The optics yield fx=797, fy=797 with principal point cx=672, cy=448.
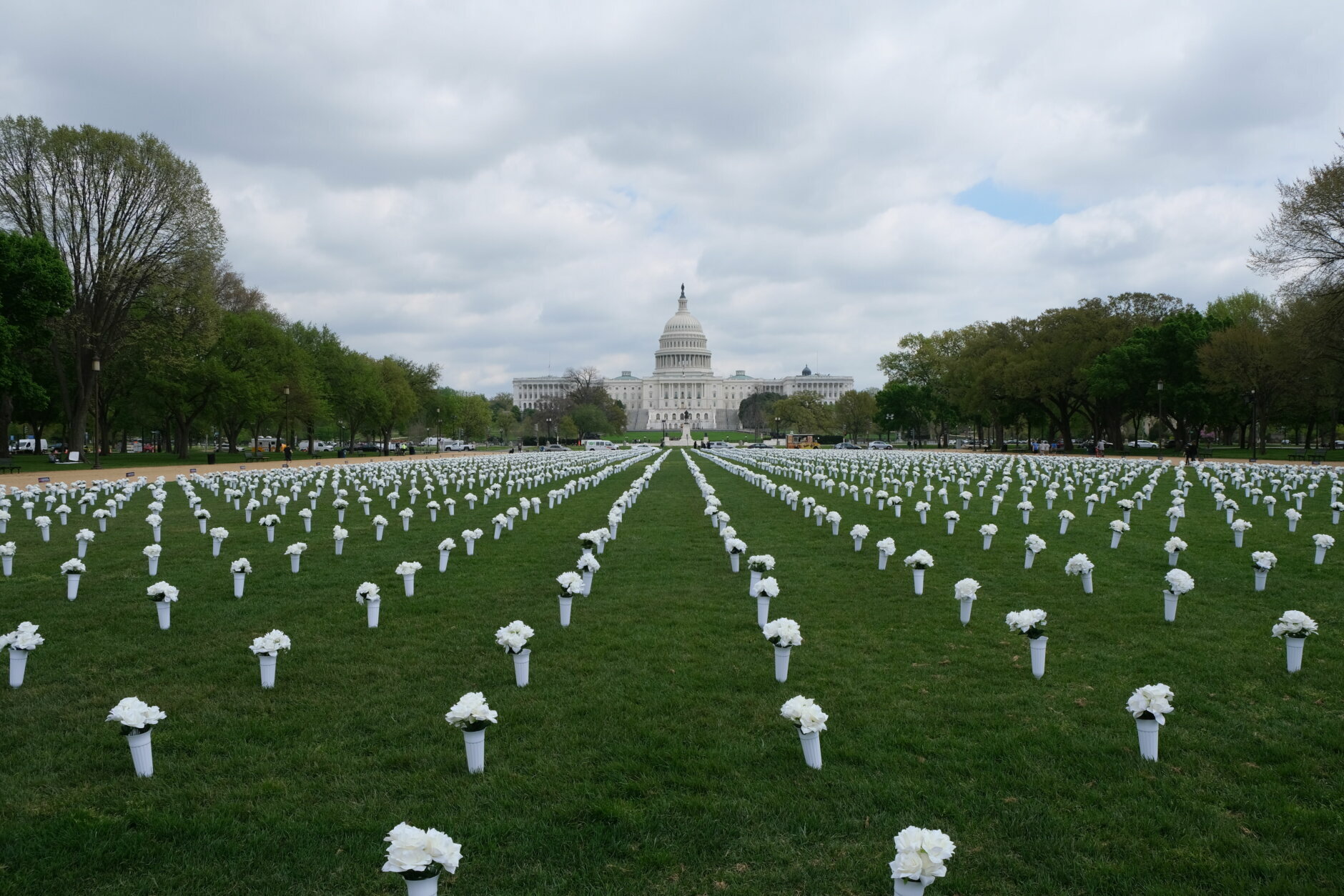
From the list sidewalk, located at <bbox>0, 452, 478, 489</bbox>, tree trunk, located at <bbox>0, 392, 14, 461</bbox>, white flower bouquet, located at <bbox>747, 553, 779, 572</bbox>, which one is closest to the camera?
white flower bouquet, located at <bbox>747, 553, 779, 572</bbox>

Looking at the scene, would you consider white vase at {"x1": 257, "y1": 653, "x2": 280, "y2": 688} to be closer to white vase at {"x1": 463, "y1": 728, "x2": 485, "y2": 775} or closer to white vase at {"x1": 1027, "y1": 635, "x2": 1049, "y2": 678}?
white vase at {"x1": 463, "y1": 728, "x2": 485, "y2": 775}

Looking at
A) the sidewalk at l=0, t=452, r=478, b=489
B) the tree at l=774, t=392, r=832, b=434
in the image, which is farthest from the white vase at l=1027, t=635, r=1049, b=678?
the tree at l=774, t=392, r=832, b=434

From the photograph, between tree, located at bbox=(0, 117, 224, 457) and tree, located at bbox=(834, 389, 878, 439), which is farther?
tree, located at bbox=(834, 389, 878, 439)

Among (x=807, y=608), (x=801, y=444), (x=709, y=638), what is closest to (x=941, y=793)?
(x=709, y=638)

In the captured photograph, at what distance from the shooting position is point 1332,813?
13.9ft

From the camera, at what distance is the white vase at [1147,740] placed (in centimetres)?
485

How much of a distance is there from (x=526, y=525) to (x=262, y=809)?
11859 millimetres

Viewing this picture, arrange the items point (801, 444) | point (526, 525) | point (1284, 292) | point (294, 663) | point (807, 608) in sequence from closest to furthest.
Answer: point (294, 663) → point (807, 608) → point (526, 525) → point (1284, 292) → point (801, 444)

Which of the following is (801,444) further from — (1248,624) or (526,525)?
(1248,624)

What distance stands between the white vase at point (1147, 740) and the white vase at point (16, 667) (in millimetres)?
8228

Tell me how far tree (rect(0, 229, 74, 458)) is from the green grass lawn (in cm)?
2533

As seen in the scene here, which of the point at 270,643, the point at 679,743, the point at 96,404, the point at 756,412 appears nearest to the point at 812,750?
the point at 679,743

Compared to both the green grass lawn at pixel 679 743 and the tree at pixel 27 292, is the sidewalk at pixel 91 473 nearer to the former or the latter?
the tree at pixel 27 292

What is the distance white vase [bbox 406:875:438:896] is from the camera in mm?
3252
